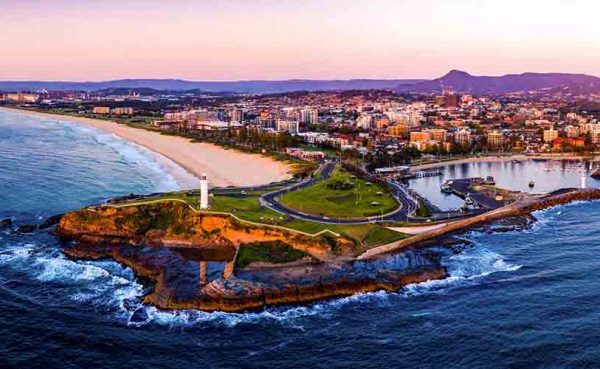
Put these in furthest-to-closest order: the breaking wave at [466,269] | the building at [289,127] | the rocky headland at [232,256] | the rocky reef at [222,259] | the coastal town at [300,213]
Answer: the building at [289,127] < the coastal town at [300,213] < the breaking wave at [466,269] < the rocky headland at [232,256] < the rocky reef at [222,259]

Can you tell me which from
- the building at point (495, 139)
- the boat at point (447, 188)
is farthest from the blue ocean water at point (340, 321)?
the building at point (495, 139)

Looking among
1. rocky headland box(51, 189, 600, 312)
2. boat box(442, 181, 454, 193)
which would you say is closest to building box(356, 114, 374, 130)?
boat box(442, 181, 454, 193)

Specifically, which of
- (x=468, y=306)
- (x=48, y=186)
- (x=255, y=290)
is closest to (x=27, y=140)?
(x=48, y=186)

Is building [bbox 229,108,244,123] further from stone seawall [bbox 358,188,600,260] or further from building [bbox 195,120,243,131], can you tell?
stone seawall [bbox 358,188,600,260]

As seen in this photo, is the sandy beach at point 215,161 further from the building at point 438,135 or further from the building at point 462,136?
the building at point 462,136

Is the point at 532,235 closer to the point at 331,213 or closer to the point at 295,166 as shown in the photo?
the point at 331,213

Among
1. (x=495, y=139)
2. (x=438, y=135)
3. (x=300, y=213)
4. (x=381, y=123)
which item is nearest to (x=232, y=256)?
(x=300, y=213)

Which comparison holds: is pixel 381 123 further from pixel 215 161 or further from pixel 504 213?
pixel 504 213
